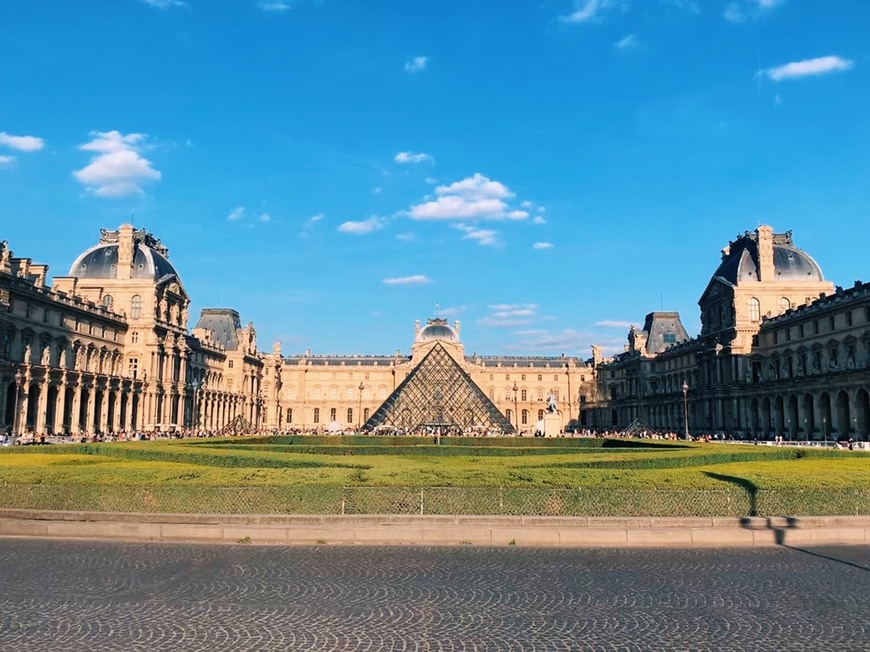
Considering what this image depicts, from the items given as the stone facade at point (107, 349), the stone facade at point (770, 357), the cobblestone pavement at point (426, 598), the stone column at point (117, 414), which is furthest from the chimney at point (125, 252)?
the cobblestone pavement at point (426, 598)

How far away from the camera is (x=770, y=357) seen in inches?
2704

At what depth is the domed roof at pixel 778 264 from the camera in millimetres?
73562

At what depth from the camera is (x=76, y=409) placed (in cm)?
5506

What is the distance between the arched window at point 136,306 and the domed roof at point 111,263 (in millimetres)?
2463

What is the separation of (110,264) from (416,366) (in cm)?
3128

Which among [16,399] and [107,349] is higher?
[107,349]

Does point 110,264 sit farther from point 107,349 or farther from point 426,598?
point 426,598

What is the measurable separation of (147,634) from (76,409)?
52.9 m

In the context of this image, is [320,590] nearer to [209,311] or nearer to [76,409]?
[76,409]

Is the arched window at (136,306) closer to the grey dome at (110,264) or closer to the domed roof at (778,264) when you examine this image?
the grey dome at (110,264)

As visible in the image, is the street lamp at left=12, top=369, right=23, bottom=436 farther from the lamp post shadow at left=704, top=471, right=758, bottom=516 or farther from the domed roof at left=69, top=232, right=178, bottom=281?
the lamp post shadow at left=704, top=471, right=758, bottom=516

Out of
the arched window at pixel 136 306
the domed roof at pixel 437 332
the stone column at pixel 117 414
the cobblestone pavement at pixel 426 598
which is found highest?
the domed roof at pixel 437 332

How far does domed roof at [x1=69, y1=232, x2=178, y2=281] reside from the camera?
228 feet

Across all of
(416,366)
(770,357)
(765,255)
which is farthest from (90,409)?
(765,255)
